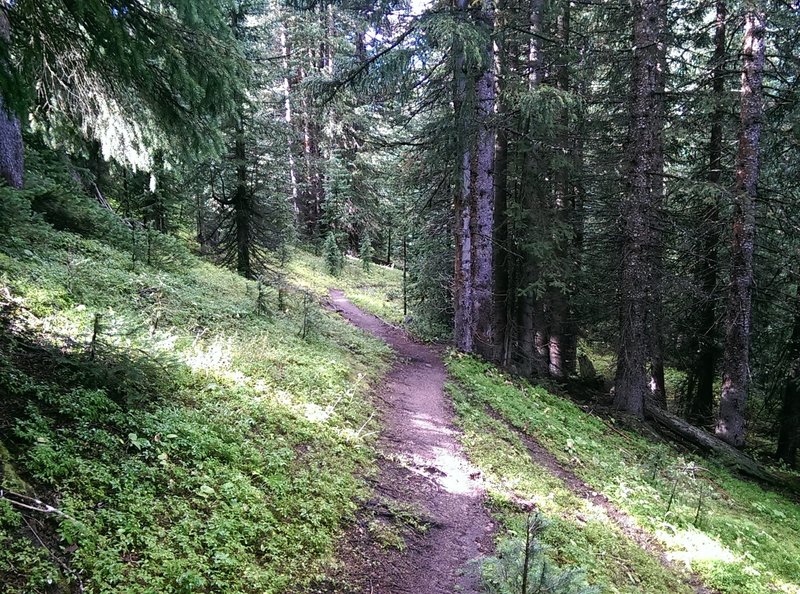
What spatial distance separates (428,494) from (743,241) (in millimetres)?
10142

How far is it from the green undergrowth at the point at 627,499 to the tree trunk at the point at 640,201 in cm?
164

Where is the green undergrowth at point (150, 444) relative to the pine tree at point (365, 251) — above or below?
below

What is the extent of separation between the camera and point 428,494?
588 cm

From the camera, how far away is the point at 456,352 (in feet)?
41.7

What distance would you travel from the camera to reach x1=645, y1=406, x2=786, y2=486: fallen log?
→ 10445 mm

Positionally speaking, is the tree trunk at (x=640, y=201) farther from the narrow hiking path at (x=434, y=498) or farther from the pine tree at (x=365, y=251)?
the pine tree at (x=365, y=251)

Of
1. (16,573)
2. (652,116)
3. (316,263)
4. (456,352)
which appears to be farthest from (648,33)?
(316,263)

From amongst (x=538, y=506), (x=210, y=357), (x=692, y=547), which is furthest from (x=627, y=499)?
(x=210, y=357)

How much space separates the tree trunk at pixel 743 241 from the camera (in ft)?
35.1

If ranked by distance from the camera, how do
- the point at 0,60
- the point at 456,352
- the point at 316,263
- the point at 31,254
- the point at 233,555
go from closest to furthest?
the point at 0,60
the point at 233,555
the point at 31,254
the point at 456,352
the point at 316,263

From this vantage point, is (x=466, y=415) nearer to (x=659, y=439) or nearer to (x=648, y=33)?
(x=659, y=439)

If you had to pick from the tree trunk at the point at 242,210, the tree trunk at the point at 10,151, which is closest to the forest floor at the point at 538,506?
the tree trunk at the point at 10,151

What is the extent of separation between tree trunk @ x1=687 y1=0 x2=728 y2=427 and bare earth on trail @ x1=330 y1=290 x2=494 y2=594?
8602 millimetres

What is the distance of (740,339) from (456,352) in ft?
22.4
